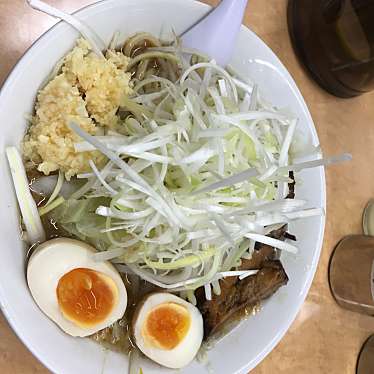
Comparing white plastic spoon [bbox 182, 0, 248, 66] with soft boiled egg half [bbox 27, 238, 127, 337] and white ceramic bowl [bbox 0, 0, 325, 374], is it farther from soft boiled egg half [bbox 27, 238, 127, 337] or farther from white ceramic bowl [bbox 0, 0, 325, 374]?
soft boiled egg half [bbox 27, 238, 127, 337]

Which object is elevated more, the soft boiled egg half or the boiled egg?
the soft boiled egg half

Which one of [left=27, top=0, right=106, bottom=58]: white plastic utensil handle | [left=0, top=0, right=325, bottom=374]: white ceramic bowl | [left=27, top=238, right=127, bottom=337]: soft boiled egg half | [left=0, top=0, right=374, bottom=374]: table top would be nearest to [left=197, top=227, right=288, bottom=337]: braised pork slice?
[left=0, top=0, right=325, bottom=374]: white ceramic bowl

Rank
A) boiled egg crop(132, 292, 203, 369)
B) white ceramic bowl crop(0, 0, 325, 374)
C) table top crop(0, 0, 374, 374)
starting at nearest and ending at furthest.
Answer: white ceramic bowl crop(0, 0, 325, 374), boiled egg crop(132, 292, 203, 369), table top crop(0, 0, 374, 374)

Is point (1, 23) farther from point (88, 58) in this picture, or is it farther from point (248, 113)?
point (248, 113)

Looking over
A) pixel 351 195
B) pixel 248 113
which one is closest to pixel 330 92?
pixel 351 195

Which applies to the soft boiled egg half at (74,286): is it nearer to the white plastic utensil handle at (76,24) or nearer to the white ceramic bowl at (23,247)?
the white ceramic bowl at (23,247)

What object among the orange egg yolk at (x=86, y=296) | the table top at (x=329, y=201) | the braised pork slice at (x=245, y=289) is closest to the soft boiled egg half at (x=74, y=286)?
the orange egg yolk at (x=86, y=296)

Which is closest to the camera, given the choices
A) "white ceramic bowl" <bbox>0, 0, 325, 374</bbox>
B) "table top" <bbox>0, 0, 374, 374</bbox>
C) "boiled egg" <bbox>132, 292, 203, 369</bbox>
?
"white ceramic bowl" <bbox>0, 0, 325, 374</bbox>
